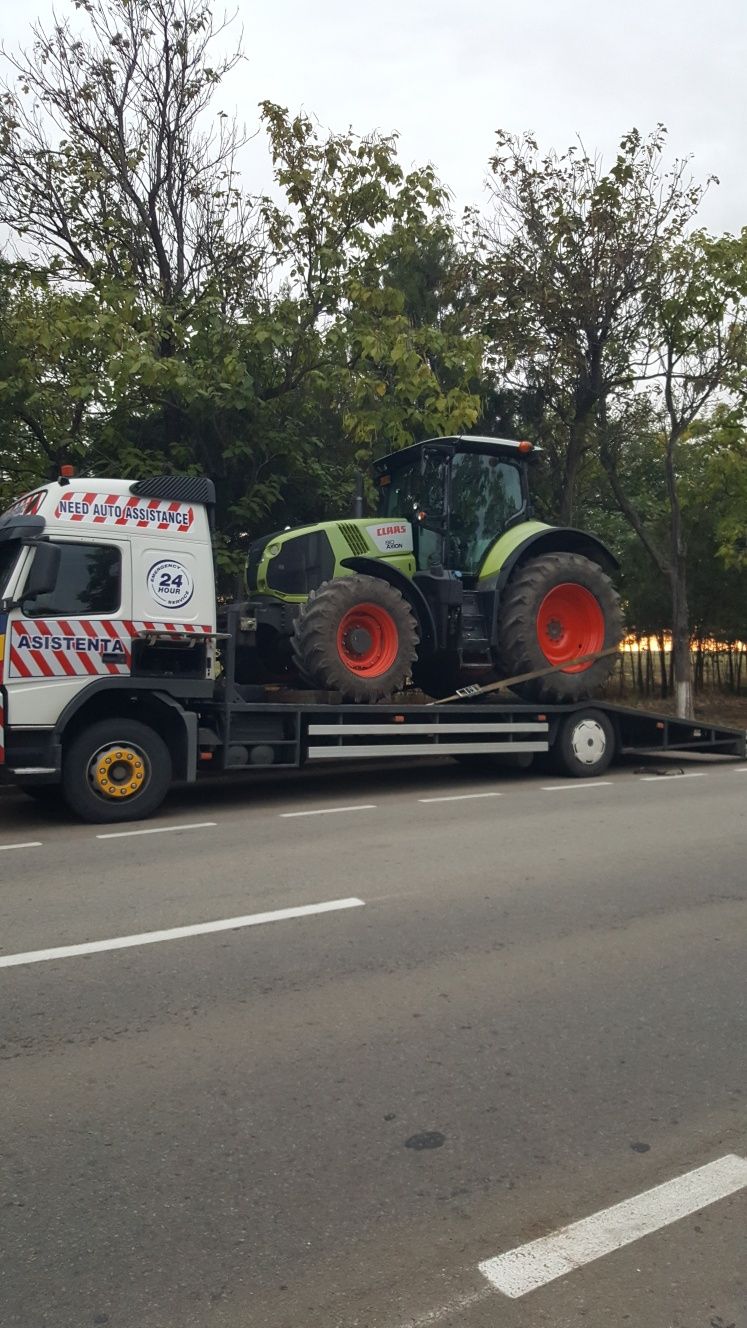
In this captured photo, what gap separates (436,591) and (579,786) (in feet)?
8.58

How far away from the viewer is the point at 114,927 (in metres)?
6.20

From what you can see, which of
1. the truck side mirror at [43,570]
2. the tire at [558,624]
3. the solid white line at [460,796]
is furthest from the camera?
the tire at [558,624]

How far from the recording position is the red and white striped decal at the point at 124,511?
9.79 meters

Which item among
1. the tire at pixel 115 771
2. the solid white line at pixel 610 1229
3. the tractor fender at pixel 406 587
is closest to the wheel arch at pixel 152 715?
the tire at pixel 115 771

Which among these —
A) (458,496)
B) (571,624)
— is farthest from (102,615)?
(571,624)

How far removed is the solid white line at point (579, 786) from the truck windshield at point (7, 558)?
5729mm

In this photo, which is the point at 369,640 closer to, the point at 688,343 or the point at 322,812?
the point at 322,812

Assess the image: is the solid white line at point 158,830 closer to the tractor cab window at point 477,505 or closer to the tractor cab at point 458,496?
the tractor cab at point 458,496

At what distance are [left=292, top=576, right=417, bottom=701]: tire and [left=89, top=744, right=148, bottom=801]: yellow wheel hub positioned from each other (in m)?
2.03

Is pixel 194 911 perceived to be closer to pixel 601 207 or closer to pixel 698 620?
pixel 601 207

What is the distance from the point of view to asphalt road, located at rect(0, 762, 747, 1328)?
118 inches

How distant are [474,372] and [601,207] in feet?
16.0

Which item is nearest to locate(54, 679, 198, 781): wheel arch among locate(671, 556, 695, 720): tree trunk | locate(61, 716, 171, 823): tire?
locate(61, 716, 171, 823): tire

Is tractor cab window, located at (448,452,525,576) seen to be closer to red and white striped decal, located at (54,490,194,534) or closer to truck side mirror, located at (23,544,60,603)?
red and white striped decal, located at (54,490,194,534)
